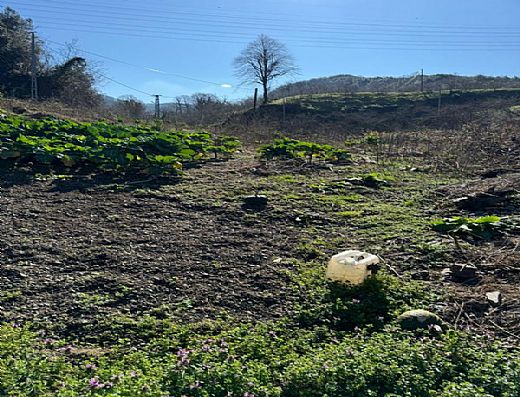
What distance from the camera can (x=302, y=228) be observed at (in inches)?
205

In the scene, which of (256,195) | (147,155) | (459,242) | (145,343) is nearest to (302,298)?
(145,343)

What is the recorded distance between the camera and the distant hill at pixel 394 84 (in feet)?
108

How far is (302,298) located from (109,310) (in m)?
1.30

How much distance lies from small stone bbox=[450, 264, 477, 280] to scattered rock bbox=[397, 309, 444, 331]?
2.72ft

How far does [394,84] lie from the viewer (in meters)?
46.8

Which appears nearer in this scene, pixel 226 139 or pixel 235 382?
pixel 235 382

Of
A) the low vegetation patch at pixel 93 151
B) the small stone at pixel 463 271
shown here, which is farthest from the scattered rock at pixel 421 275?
the low vegetation patch at pixel 93 151

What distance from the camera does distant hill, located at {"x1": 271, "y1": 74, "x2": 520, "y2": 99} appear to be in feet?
108

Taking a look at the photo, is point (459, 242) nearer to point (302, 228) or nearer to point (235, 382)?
point (302, 228)

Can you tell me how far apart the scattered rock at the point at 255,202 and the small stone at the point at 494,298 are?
297 cm

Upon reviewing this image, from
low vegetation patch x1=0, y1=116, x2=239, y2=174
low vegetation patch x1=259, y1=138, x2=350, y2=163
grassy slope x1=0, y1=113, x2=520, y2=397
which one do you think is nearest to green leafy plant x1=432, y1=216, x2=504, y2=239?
grassy slope x1=0, y1=113, x2=520, y2=397

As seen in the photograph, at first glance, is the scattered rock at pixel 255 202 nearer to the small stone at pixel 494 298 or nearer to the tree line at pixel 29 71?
the small stone at pixel 494 298

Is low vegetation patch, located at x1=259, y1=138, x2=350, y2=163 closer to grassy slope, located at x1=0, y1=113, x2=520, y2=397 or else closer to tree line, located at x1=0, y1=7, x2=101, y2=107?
grassy slope, located at x1=0, y1=113, x2=520, y2=397

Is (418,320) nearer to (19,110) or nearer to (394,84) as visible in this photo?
(19,110)
